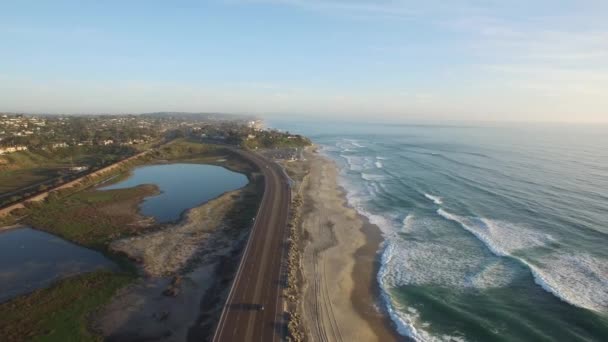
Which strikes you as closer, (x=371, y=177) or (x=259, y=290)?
(x=259, y=290)

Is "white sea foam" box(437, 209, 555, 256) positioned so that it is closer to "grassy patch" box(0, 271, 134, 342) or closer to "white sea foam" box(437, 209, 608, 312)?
"white sea foam" box(437, 209, 608, 312)

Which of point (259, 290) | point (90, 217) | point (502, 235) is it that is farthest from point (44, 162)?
point (502, 235)

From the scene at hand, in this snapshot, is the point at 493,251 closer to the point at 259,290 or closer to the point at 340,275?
the point at 340,275

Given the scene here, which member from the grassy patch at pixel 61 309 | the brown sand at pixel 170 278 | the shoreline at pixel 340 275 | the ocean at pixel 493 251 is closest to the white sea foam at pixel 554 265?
the ocean at pixel 493 251

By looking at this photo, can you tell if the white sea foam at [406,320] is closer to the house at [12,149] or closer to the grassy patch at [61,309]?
the grassy patch at [61,309]

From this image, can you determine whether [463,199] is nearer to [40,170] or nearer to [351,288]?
[351,288]

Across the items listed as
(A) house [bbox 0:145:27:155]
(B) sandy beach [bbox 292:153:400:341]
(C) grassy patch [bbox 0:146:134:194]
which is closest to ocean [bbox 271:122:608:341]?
(B) sandy beach [bbox 292:153:400:341]
